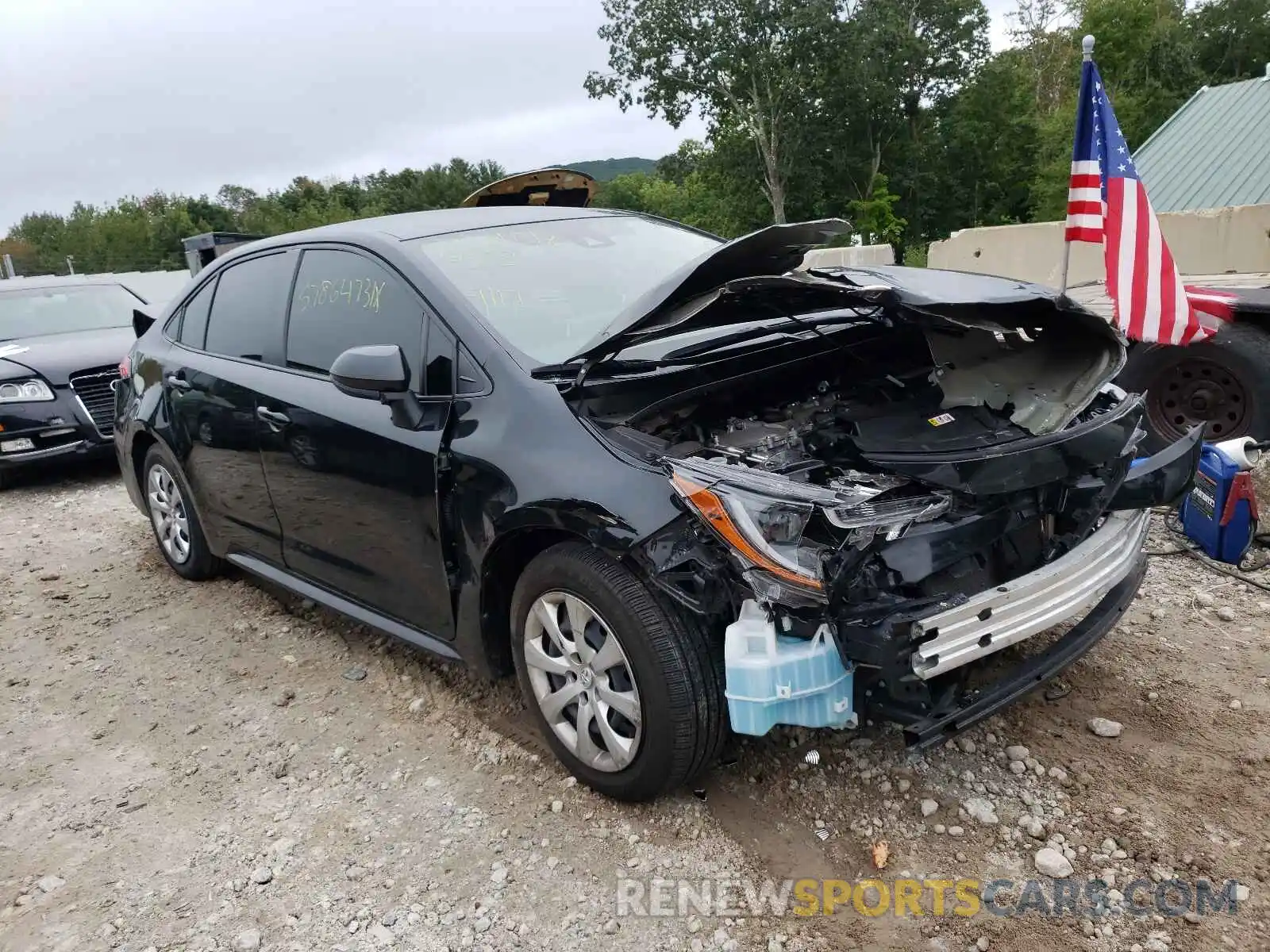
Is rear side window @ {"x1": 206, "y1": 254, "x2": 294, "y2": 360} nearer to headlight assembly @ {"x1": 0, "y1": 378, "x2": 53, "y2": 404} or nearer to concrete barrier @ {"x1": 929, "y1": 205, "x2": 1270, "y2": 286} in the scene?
headlight assembly @ {"x1": 0, "y1": 378, "x2": 53, "y2": 404}

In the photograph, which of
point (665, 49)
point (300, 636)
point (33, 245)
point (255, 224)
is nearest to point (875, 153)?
point (665, 49)

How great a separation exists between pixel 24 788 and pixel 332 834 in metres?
1.25

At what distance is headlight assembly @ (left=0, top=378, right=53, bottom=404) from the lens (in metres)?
6.92

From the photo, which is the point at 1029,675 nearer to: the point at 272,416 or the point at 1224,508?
the point at 1224,508

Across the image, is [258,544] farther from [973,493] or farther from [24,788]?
[973,493]

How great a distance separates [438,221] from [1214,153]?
23870 millimetres

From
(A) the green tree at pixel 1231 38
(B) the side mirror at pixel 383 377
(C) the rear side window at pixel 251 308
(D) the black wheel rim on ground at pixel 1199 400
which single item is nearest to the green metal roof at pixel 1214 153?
(D) the black wheel rim on ground at pixel 1199 400

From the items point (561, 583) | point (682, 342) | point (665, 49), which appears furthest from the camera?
point (665, 49)

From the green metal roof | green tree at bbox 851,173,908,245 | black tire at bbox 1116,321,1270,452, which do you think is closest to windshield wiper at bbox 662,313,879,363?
black tire at bbox 1116,321,1270,452

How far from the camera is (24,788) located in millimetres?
3080

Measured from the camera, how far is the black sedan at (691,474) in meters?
2.18

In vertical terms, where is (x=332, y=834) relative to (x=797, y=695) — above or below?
below

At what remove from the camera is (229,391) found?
3770 millimetres

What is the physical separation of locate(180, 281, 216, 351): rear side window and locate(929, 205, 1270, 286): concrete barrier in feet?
32.8
